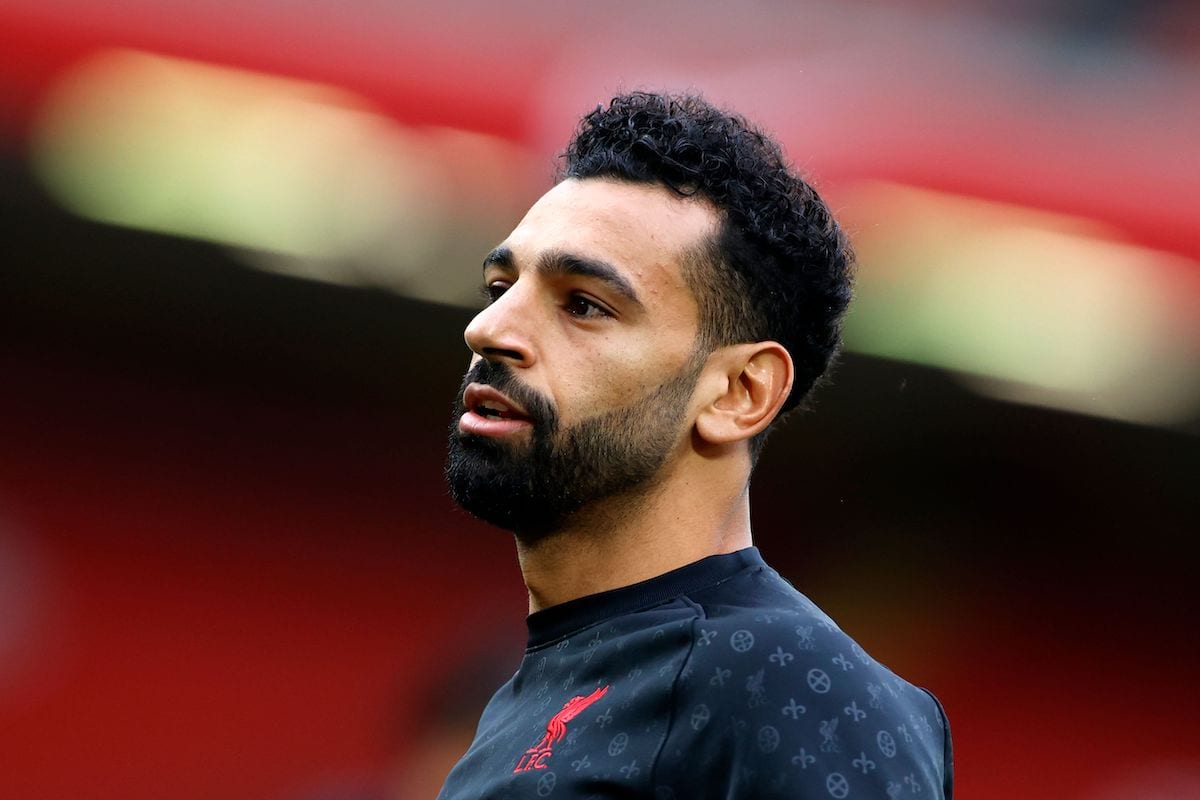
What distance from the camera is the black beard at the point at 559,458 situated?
1.68m

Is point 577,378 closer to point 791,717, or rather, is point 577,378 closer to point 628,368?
point 628,368

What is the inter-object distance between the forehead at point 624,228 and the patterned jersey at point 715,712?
0.38 m

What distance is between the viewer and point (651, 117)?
195 centimetres

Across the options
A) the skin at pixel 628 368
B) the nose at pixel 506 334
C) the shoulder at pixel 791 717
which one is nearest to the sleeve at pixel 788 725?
the shoulder at pixel 791 717

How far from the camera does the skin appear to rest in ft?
5.59

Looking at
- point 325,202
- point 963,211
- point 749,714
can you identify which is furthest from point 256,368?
point 749,714

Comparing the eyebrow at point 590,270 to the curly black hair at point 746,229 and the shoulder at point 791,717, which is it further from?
the shoulder at point 791,717

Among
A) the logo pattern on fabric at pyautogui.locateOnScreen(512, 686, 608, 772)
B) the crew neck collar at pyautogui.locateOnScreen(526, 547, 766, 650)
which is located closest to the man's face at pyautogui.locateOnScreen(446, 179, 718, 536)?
the crew neck collar at pyautogui.locateOnScreen(526, 547, 766, 650)

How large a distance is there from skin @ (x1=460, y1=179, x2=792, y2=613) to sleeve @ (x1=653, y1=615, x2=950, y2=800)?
282 mm

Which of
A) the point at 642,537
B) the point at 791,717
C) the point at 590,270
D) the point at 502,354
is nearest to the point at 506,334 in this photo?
the point at 502,354

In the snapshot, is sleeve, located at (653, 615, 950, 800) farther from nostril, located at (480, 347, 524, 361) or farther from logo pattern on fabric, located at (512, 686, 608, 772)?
nostril, located at (480, 347, 524, 361)

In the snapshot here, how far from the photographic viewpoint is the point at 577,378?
1.69m

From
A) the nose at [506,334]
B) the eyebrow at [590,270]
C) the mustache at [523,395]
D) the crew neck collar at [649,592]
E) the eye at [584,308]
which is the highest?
the eyebrow at [590,270]

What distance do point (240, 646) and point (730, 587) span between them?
3649 millimetres
